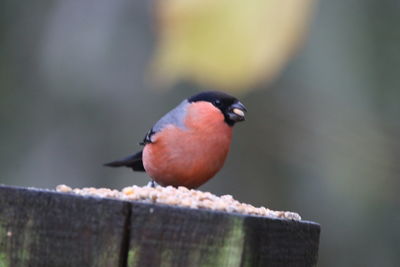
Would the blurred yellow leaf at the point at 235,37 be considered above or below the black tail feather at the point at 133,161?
above

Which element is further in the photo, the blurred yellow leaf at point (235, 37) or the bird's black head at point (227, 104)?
the bird's black head at point (227, 104)

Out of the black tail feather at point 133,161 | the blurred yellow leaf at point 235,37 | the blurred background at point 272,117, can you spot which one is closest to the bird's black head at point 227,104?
the black tail feather at point 133,161

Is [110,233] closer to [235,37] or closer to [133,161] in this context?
[235,37]

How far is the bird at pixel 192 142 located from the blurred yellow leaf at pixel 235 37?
54.3 inches

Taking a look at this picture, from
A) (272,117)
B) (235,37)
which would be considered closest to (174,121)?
(235,37)

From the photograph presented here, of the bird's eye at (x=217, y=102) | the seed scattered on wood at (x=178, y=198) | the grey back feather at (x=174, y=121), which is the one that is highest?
the bird's eye at (x=217, y=102)

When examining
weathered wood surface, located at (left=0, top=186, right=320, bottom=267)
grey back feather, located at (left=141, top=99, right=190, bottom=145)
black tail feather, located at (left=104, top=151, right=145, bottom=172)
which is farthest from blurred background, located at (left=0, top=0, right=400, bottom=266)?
weathered wood surface, located at (left=0, top=186, right=320, bottom=267)

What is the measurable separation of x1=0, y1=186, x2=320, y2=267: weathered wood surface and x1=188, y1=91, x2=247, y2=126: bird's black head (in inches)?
68.4

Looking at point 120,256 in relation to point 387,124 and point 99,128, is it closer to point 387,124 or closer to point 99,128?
point 387,124

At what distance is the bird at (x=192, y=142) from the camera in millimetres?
3844

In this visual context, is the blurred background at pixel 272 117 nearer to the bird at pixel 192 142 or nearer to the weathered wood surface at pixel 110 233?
the bird at pixel 192 142

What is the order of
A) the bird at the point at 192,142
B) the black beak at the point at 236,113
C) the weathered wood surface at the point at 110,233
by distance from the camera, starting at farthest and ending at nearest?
1. the black beak at the point at 236,113
2. the bird at the point at 192,142
3. the weathered wood surface at the point at 110,233

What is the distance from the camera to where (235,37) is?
2287mm

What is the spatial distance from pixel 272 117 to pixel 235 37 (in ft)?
18.8
